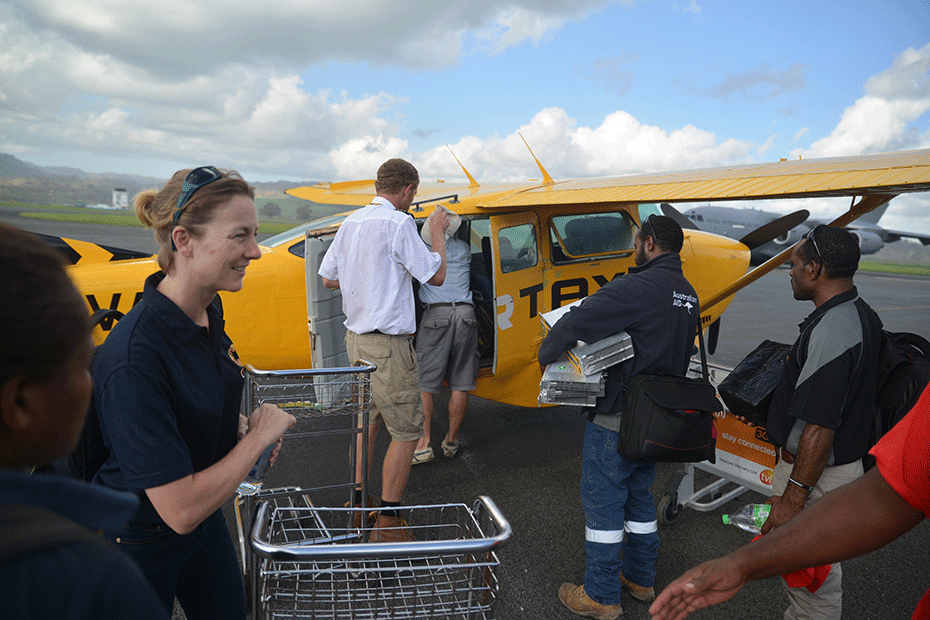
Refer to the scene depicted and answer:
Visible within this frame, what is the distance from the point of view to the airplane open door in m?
4.16

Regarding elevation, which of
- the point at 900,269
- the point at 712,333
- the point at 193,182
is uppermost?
the point at 193,182

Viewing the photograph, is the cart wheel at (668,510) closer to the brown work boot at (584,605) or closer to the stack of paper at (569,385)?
the brown work boot at (584,605)

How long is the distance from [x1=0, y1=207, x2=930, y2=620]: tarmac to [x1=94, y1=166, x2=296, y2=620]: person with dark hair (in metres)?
1.01

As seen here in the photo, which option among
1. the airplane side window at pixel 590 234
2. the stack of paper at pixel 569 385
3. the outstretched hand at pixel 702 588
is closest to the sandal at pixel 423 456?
the stack of paper at pixel 569 385

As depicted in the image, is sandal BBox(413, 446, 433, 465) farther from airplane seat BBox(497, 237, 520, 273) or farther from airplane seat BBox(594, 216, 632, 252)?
airplane seat BBox(594, 216, 632, 252)

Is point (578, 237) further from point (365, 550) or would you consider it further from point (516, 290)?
point (365, 550)

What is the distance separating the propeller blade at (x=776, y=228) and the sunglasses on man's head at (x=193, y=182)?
481 centimetres

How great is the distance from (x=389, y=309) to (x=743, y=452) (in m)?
2.42

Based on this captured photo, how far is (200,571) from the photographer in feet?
5.64

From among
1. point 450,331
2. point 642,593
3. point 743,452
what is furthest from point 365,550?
point 450,331

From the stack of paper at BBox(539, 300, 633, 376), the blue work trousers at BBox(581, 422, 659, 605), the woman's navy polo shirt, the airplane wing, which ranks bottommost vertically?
the blue work trousers at BBox(581, 422, 659, 605)

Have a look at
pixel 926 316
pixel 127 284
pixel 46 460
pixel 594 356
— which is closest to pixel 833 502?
pixel 594 356

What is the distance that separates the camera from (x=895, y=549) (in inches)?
140

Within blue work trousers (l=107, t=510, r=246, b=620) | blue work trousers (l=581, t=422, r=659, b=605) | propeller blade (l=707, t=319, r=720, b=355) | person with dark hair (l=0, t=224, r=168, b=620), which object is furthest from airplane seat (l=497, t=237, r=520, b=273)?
person with dark hair (l=0, t=224, r=168, b=620)
